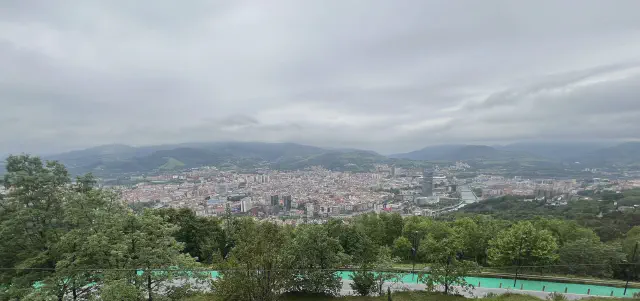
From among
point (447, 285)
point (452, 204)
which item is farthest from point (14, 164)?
point (452, 204)

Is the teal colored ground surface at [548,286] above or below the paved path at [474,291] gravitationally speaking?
below

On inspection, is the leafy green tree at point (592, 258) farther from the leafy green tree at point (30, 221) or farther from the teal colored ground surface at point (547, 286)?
the leafy green tree at point (30, 221)

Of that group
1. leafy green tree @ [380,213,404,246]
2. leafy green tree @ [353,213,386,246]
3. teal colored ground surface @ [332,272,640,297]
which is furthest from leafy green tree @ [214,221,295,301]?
leafy green tree @ [380,213,404,246]

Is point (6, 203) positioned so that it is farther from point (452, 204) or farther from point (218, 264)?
A: point (452, 204)

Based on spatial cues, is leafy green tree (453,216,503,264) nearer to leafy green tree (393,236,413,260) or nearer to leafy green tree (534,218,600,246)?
leafy green tree (393,236,413,260)

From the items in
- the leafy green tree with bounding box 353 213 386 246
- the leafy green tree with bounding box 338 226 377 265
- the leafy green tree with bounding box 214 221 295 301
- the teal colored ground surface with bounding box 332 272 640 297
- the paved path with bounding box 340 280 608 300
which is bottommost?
the teal colored ground surface with bounding box 332 272 640 297

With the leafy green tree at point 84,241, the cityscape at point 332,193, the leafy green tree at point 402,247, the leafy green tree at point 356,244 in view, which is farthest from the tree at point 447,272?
the cityscape at point 332,193
